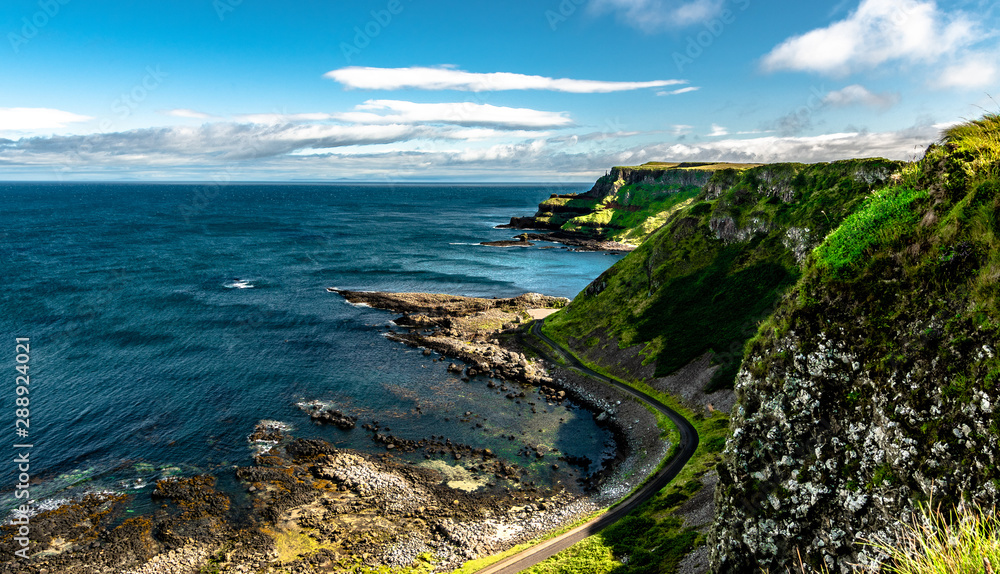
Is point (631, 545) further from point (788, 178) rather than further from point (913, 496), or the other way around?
point (788, 178)

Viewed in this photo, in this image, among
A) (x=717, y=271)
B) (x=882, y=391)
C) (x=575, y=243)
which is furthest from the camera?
(x=575, y=243)

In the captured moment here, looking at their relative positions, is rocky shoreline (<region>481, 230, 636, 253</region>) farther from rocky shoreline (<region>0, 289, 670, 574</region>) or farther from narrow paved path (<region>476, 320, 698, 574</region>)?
rocky shoreline (<region>0, 289, 670, 574</region>)

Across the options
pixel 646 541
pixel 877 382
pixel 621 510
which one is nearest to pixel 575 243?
pixel 621 510

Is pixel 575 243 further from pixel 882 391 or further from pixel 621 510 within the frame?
pixel 882 391

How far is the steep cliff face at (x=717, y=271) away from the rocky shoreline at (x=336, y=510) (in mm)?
13788

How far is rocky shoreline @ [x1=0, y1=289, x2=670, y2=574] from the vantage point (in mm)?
33938

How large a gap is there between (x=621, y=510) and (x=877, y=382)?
26.3 metres

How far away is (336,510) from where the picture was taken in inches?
1545

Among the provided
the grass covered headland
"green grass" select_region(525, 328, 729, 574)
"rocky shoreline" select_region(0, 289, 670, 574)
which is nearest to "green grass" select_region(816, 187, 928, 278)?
the grass covered headland

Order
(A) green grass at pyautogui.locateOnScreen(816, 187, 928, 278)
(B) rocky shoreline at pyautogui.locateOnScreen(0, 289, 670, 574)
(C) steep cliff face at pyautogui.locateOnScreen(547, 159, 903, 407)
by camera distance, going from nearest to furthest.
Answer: (A) green grass at pyautogui.locateOnScreen(816, 187, 928, 278), (B) rocky shoreline at pyautogui.locateOnScreen(0, 289, 670, 574), (C) steep cliff face at pyautogui.locateOnScreen(547, 159, 903, 407)

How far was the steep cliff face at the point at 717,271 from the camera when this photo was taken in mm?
61250

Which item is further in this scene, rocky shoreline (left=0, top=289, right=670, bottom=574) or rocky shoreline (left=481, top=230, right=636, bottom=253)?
rocky shoreline (left=481, top=230, right=636, bottom=253)

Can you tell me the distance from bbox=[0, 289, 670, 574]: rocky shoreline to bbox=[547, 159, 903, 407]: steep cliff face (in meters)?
13.8

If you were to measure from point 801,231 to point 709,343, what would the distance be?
20097 millimetres
